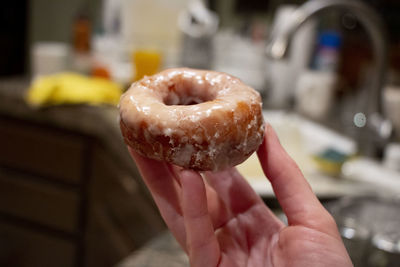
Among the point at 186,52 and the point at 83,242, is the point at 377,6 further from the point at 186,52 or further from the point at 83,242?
the point at 83,242

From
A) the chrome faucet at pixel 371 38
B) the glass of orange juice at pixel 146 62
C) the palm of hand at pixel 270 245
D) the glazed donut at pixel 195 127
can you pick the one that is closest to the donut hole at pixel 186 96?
the glazed donut at pixel 195 127

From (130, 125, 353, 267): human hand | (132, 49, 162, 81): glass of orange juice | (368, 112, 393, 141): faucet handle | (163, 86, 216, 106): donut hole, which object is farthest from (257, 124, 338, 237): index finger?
(132, 49, 162, 81): glass of orange juice

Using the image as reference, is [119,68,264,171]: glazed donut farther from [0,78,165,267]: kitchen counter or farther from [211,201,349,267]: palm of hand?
[0,78,165,267]: kitchen counter

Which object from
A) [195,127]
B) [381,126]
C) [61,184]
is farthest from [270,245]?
[61,184]

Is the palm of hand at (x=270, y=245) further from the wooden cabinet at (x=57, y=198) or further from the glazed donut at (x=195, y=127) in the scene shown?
the wooden cabinet at (x=57, y=198)

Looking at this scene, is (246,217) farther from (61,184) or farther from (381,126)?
(61,184)
